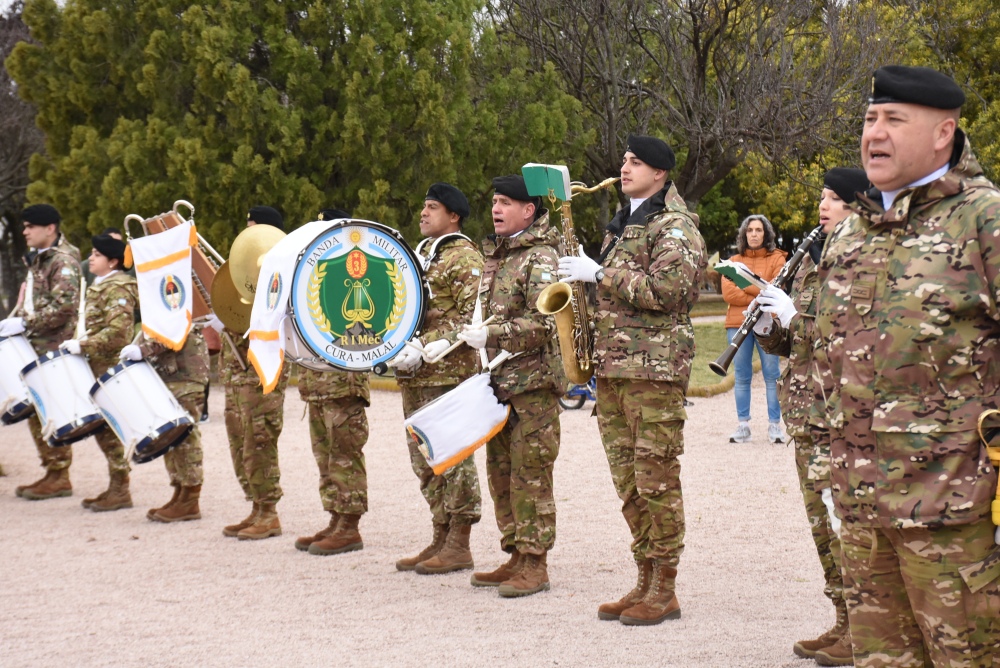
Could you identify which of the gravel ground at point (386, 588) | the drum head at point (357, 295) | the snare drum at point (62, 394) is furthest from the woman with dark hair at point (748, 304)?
the snare drum at point (62, 394)

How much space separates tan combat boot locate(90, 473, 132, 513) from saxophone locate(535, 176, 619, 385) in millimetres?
5038

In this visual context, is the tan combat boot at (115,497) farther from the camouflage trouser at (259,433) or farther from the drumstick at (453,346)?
the drumstick at (453,346)

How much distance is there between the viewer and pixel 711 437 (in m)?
11.7

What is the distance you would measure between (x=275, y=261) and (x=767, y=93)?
54.8ft

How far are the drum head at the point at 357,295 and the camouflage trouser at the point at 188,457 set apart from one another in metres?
2.78

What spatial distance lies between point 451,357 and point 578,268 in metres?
1.52

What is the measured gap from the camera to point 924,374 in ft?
10.4

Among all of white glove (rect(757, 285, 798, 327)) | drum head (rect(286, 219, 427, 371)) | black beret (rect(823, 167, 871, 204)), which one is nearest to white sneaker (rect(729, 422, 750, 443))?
drum head (rect(286, 219, 427, 371))

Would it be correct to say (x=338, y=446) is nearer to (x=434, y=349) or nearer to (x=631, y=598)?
(x=434, y=349)

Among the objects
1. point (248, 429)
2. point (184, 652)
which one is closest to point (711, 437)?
point (248, 429)

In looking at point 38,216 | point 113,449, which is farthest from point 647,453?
point 38,216

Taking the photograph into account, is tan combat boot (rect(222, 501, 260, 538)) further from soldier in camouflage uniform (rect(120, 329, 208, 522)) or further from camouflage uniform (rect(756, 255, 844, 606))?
camouflage uniform (rect(756, 255, 844, 606))

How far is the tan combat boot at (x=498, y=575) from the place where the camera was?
6574 millimetres

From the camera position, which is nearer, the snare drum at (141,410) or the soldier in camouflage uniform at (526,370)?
the soldier in camouflage uniform at (526,370)
